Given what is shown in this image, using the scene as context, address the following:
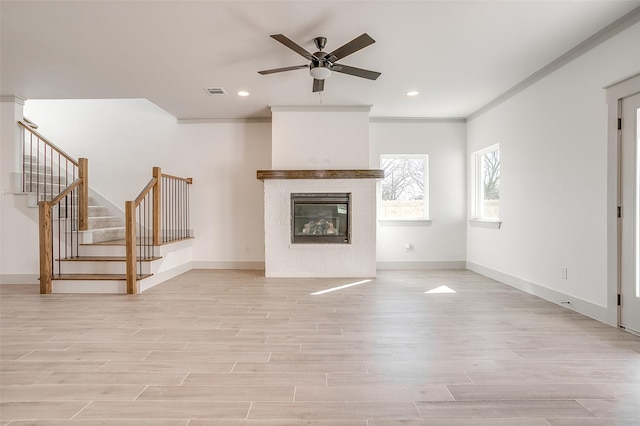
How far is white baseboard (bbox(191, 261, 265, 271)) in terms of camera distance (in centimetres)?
602

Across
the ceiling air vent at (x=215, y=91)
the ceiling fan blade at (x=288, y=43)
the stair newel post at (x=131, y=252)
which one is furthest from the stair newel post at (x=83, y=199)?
the ceiling fan blade at (x=288, y=43)

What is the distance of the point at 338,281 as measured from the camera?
195 inches

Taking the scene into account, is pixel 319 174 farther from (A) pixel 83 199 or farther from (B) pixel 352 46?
(A) pixel 83 199

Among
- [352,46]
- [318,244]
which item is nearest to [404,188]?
[318,244]

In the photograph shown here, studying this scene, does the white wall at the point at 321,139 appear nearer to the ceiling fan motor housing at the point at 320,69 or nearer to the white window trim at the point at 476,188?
the white window trim at the point at 476,188

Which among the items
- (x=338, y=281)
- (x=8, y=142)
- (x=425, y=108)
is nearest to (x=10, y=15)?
(x=8, y=142)

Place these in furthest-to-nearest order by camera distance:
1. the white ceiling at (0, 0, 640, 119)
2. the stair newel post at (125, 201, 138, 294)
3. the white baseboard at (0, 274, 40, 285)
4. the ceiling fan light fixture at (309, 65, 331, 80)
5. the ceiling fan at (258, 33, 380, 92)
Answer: the white baseboard at (0, 274, 40, 285), the stair newel post at (125, 201, 138, 294), the ceiling fan light fixture at (309, 65, 331, 80), the ceiling fan at (258, 33, 380, 92), the white ceiling at (0, 0, 640, 119)

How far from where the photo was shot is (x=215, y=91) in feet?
15.2

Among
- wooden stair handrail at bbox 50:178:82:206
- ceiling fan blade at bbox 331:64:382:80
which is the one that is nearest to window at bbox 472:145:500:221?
ceiling fan blade at bbox 331:64:382:80

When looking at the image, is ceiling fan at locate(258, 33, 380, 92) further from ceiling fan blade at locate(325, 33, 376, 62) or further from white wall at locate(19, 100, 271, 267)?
white wall at locate(19, 100, 271, 267)

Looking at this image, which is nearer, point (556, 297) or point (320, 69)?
point (320, 69)

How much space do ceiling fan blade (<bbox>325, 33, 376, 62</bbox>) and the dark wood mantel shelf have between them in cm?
216

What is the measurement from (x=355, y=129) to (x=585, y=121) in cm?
297

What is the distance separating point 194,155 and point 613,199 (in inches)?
231
